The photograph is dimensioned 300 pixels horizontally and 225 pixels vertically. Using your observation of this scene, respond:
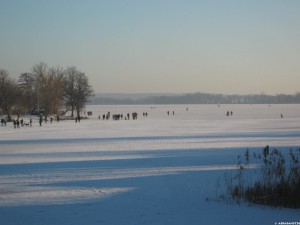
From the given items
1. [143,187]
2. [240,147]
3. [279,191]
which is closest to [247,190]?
[279,191]

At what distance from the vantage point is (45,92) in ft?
258

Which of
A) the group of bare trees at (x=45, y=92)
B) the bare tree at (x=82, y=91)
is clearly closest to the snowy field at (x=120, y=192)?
the group of bare trees at (x=45, y=92)

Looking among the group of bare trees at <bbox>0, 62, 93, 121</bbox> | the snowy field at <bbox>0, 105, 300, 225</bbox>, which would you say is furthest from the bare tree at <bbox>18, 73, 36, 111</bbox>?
the snowy field at <bbox>0, 105, 300, 225</bbox>

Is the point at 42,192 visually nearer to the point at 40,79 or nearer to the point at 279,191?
the point at 279,191

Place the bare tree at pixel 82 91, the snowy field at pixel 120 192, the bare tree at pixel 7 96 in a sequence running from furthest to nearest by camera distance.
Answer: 1. the bare tree at pixel 82 91
2. the bare tree at pixel 7 96
3. the snowy field at pixel 120 192

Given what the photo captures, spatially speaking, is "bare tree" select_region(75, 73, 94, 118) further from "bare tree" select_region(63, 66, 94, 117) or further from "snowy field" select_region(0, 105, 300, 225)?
"snowy field" select_region(0, 105, 300, 225)

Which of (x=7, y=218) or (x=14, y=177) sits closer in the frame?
(x=7, y=218)

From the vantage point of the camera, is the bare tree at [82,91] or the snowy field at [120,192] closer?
the snowy field at [120,192]

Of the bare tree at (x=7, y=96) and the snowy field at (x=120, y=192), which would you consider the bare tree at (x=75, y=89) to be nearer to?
the bare tree at (x=7, y=96)

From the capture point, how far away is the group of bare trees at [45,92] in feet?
237

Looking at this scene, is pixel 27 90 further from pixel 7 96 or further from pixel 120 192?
pixel 120 192

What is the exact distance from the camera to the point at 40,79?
273 ft

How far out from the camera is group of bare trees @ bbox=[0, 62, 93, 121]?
2840 inches

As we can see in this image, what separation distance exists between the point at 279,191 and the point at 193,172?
509 centimetres
